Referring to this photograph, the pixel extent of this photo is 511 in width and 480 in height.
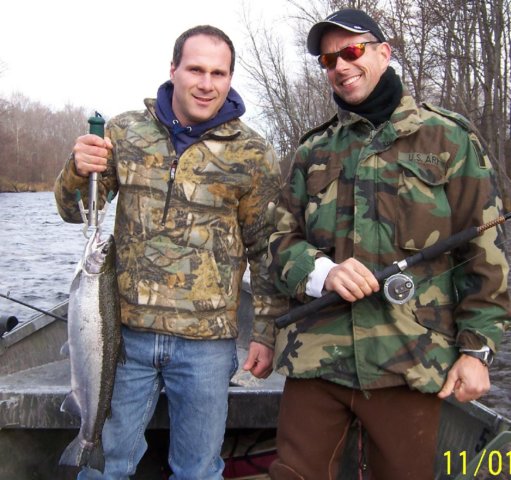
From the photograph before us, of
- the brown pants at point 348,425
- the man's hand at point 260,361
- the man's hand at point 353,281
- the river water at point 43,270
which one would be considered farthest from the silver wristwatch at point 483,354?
the river water at point 43,270

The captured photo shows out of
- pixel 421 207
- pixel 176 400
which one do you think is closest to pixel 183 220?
pixel 176 400

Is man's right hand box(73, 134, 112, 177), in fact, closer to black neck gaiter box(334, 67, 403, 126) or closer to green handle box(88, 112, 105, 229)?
green handle box(88, 112, 105, 229)

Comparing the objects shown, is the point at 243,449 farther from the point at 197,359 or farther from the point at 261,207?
the point at 261,207

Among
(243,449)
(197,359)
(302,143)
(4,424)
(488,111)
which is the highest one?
(488,111)

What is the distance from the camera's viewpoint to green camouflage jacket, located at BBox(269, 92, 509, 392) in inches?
98.0

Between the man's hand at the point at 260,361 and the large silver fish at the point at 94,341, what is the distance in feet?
2.14

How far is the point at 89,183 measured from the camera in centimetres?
294

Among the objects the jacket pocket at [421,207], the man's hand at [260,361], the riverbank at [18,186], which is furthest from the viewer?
the riverbank at [18,186]

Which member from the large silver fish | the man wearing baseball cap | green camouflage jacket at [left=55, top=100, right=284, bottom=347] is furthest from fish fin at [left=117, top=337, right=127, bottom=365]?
the man wearing baseball cap

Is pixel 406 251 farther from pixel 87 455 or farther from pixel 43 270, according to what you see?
pixel 43 270

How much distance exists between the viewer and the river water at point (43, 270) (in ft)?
27.2

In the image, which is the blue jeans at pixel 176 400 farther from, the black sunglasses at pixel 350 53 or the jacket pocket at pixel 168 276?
the black sunglasses at pixel 350 53

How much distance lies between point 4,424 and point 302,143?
238 centimetres

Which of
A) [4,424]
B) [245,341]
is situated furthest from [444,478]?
[245,341]
